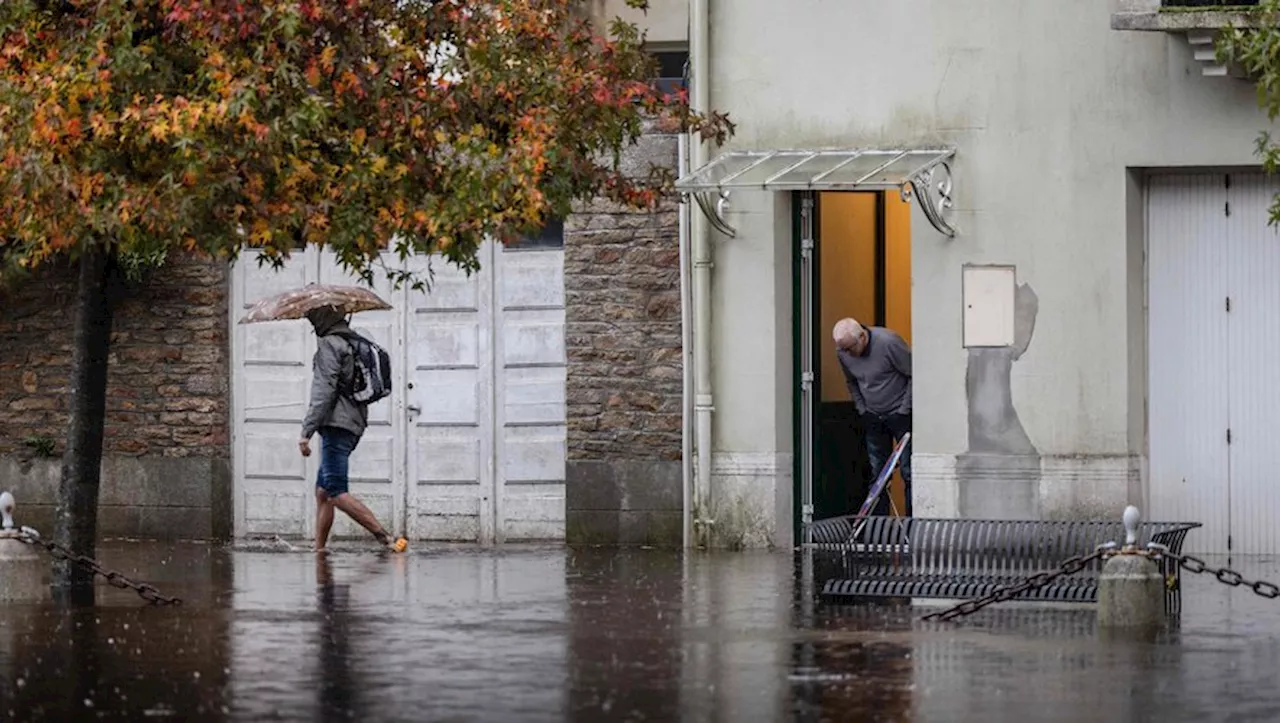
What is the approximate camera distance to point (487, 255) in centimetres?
2139

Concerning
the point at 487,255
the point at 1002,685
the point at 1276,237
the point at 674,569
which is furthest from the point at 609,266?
the point at 1002,685

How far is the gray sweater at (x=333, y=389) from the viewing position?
19859 millimetres

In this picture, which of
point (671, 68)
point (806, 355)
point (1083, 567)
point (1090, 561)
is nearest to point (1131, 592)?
point (1083, 567)

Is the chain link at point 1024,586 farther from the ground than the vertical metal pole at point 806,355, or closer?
closer

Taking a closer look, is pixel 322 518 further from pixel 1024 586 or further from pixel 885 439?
pixel 1024 586

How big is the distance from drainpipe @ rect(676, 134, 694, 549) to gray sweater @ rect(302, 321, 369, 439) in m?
2.29

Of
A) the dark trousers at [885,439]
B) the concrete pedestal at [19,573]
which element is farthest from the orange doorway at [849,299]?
the concrete pedestal at [19,573]

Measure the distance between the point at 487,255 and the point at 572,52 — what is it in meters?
4.12

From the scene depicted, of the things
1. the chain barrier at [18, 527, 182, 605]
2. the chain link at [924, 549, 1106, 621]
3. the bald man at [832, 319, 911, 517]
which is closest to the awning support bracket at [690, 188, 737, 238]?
the bald man at [832, 319, 911, 517]

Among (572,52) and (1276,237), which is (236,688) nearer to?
(572,52)

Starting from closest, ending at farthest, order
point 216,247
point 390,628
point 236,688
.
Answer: point 236,688, point 390,628, point 216,247

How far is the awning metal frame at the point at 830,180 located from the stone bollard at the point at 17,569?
5.63 meters

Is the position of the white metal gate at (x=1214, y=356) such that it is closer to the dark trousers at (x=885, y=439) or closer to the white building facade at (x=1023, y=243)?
the white building facade at (x=1023, y=243)

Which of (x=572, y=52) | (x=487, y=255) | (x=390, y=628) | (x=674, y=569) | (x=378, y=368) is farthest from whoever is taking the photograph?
(x=487, y=255)
